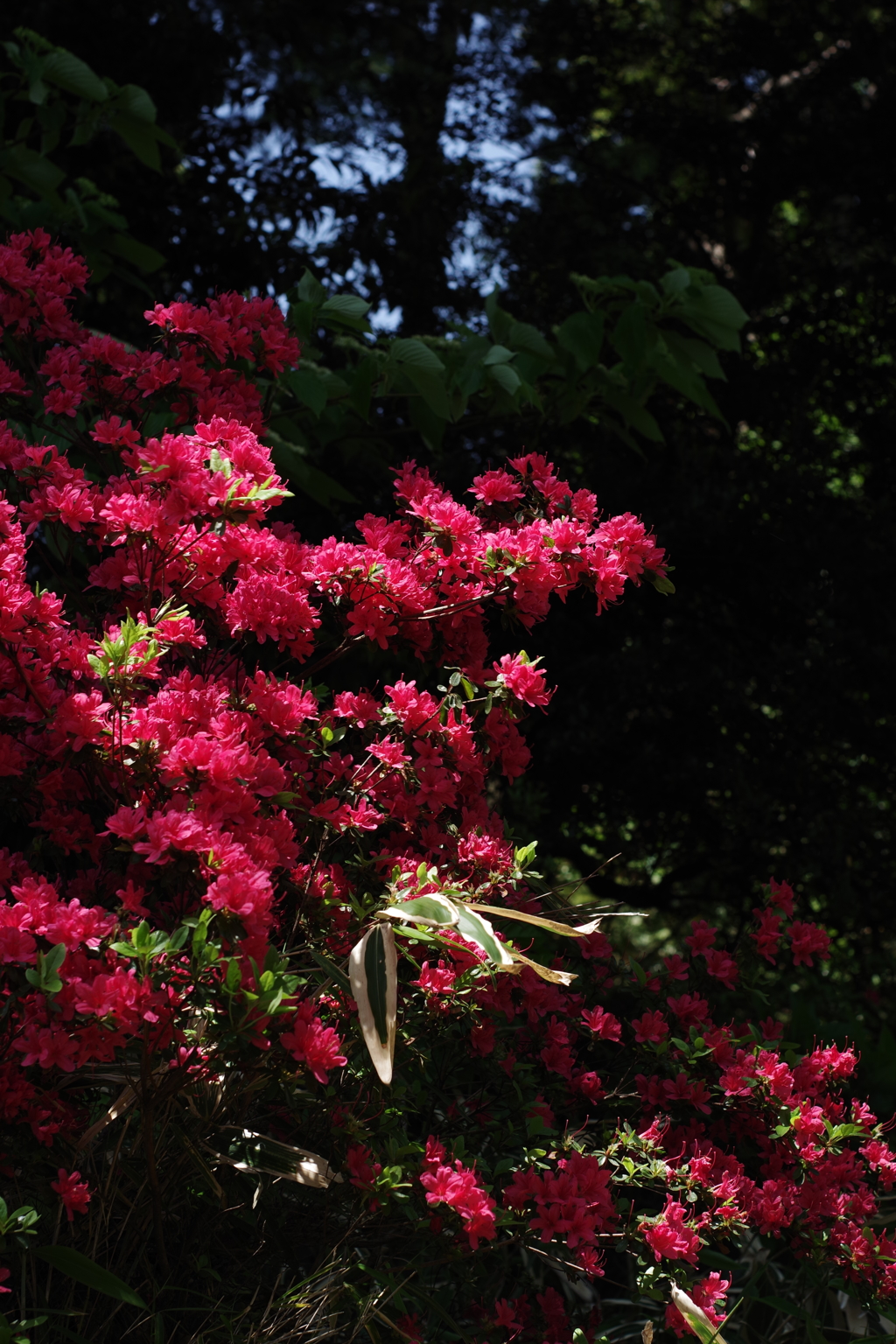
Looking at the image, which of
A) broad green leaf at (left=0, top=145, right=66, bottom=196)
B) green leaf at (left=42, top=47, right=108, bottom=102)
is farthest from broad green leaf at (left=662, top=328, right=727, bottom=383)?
broad green leaf at (left=0, top=145, right=66, bottom=196)

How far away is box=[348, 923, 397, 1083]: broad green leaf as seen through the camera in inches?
53.2

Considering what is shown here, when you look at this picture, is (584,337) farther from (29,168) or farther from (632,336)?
(29,168)

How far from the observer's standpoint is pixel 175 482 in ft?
5.65

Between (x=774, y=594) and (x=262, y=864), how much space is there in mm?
3333

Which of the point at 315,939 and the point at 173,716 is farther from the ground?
the point at 173,716

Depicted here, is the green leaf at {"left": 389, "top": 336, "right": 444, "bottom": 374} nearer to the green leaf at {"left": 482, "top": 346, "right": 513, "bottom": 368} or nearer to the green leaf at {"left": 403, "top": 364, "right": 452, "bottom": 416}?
the green leaf at {"left": 403, "top": 364, "right": 452, "bottom": 416}

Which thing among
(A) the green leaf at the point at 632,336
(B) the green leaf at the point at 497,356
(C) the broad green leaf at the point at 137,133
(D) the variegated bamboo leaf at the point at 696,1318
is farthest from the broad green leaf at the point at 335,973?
(C) the broad green leaf at the point at 137,133

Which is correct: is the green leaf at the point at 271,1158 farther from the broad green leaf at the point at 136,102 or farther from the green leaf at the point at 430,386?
the broad green leaf at the point at 136,102

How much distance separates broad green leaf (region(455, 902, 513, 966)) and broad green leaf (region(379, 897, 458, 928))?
10 millimetres

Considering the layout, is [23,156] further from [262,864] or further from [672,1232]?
[672,1232]

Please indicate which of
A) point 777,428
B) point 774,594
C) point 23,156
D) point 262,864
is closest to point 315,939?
point 262,864

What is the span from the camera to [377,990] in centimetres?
139

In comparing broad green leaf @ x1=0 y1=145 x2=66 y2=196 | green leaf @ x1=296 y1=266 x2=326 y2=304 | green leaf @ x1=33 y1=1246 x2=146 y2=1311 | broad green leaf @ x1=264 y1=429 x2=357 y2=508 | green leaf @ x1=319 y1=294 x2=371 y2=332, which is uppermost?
broad green leaf @ x1=0 y1=145 x2=66 y2=196

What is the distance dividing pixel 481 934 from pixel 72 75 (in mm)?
2713
